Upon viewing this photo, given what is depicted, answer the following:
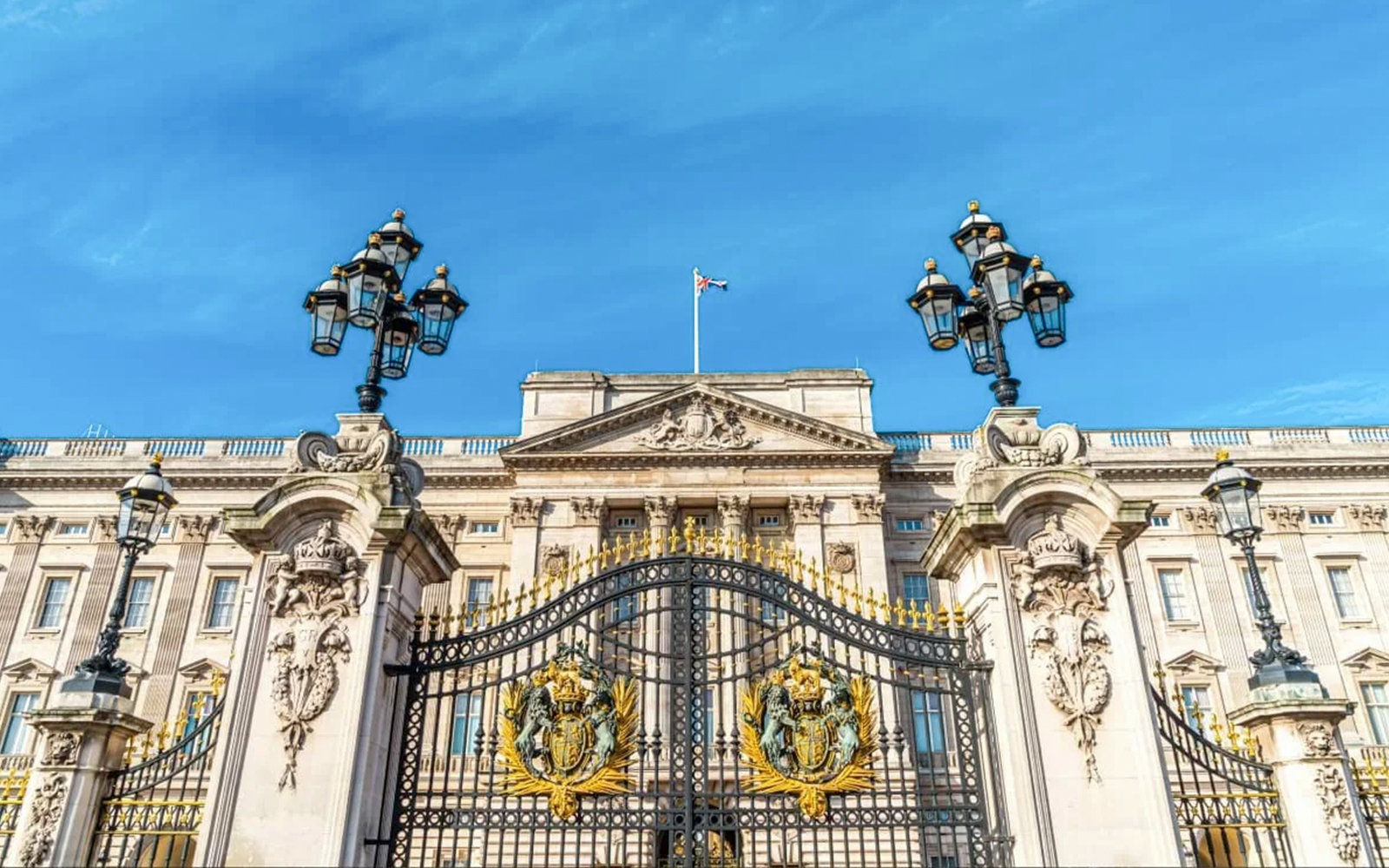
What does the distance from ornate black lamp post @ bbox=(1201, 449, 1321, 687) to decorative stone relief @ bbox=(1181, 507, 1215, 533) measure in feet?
101

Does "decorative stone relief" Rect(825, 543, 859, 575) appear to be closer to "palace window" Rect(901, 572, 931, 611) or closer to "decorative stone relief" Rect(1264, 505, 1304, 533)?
"palace window" Rect(901, 572, 931, 611)

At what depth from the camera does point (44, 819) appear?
8.91m

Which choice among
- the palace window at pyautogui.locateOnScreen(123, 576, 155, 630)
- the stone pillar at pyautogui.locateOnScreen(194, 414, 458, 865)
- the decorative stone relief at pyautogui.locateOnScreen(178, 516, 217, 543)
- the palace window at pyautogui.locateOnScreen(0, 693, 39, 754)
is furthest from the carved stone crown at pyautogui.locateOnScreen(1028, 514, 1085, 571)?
the palace window at pyautogui.locateOnScreen(0, 693, 39, 754)

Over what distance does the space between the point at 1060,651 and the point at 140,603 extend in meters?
38.4

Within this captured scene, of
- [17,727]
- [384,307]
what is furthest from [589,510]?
[384,307]

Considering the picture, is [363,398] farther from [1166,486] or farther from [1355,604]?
[1355,604]

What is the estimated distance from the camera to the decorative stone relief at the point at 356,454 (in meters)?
10.2

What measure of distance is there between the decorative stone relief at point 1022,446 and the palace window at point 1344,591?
34.7 meters

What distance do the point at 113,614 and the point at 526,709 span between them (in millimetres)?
4572

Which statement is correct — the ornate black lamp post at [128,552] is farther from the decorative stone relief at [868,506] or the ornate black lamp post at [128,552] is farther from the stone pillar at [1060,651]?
the decorative stone relief at [868,506]

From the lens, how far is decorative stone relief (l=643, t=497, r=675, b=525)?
3641 centimetres

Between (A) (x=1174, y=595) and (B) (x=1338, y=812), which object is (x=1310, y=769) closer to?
(B) (x=1338, y=812)

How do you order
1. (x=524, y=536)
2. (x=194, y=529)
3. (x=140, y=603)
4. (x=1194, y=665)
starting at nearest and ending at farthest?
1. (x=1194, y=665)
2. (x=524, y=536)
3. (x=140, y=603)
4. (x=194, y=529)

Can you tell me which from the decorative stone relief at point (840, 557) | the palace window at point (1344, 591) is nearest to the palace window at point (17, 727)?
the decorative stone relief at point (840, 557)
